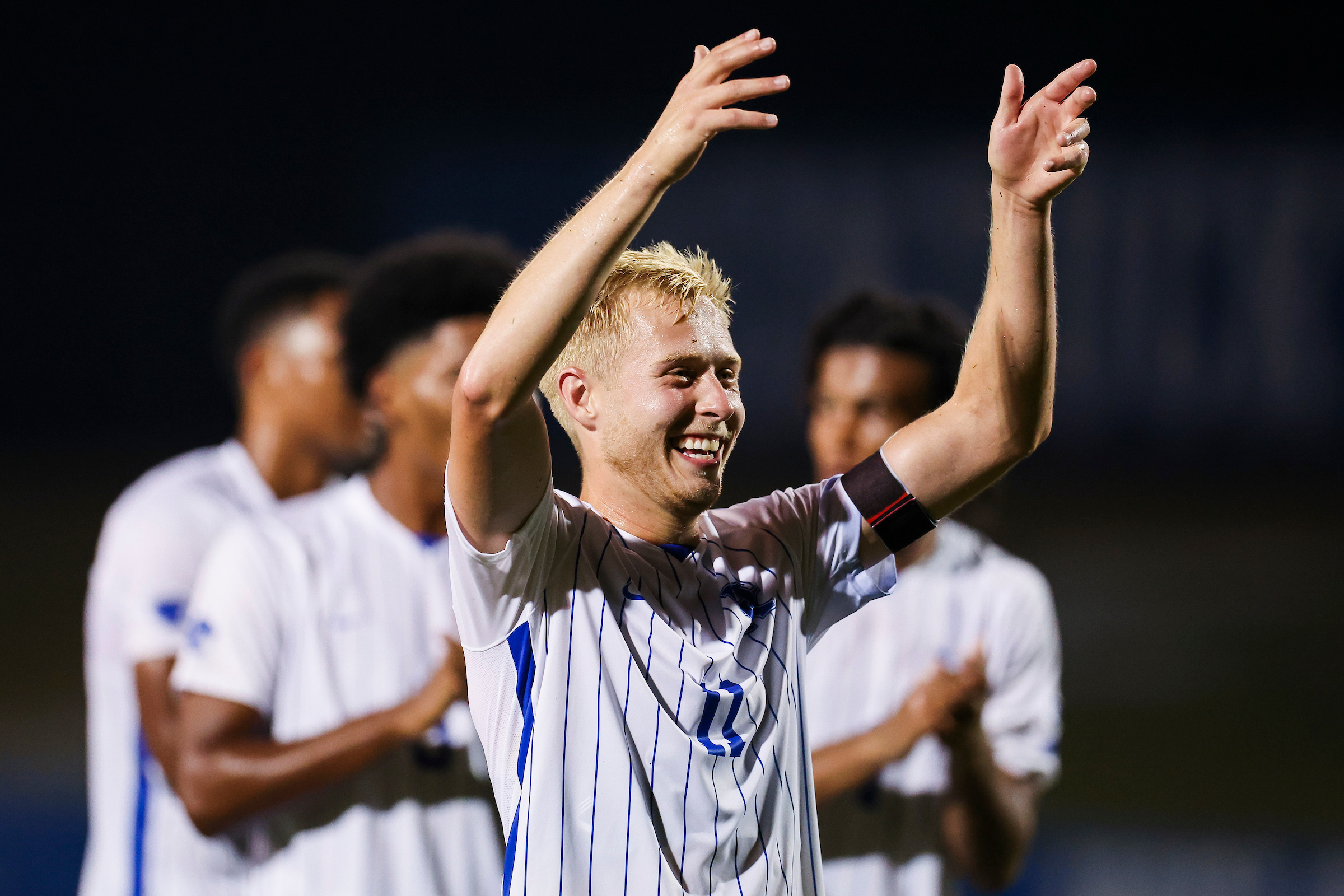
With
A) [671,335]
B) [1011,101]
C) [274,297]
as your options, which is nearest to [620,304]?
[671,335]

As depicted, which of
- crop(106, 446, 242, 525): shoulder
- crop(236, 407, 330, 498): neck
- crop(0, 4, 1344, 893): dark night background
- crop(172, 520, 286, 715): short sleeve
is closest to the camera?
crop(172, 520, 286, 715): short sleeve

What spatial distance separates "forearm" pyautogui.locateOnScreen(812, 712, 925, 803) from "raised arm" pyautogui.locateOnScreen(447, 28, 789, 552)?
1.30 metres

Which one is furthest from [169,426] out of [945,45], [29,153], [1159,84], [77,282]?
[1159,84]

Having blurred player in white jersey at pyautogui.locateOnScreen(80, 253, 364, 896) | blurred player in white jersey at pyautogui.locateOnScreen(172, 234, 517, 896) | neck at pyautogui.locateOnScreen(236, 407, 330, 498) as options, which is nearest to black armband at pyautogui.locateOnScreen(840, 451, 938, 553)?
blurred player in white jersey at pyautogui.locateOnScreen(172, 234, 517, 896)

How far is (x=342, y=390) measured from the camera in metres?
3.26

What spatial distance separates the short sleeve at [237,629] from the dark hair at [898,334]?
134cm

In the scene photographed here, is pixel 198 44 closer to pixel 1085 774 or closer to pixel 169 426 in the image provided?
pixel 169 426

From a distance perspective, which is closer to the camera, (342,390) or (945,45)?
(342,390)

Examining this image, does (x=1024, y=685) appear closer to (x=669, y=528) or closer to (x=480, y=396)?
(x=669, y=528)

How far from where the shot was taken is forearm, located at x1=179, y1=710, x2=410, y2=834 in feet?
7.54

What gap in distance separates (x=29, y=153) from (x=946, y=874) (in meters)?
6.74

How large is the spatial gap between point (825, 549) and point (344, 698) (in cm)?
135

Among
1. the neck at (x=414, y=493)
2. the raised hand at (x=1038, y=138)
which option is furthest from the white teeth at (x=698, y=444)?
the neck at (x=414, y=493)

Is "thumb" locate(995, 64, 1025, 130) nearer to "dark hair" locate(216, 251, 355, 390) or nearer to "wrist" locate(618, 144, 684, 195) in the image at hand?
"wrist" locate(618, 144, 684, 195)
